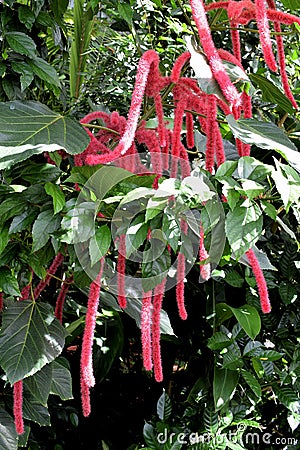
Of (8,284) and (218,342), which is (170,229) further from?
(218,342)

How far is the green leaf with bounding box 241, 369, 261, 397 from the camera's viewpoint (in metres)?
1.42

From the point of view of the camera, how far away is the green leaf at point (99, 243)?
78cm

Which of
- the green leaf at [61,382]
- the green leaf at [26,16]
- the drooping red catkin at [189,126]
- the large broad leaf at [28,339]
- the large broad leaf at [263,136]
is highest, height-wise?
the green leaf at [26,16]

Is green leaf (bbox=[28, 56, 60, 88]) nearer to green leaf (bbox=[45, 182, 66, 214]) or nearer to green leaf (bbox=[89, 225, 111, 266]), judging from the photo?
green leaf (bbox=[45, 182, 66, 214])

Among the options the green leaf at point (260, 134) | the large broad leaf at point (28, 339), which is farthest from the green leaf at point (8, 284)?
the green leaf at point (260, 134)

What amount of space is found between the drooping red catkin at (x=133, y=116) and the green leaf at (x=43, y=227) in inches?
4.9

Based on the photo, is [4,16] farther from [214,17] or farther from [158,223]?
[158,223]

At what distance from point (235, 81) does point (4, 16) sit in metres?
0.59

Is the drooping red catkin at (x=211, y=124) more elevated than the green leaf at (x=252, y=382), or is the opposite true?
the drooping red catkin at (x=211, y=124)

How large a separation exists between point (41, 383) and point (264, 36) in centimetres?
74

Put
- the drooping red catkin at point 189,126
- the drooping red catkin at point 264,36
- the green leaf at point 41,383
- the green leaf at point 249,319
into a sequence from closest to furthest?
the drooping red catkin at point 264,36
the drooping red catkin at point 189,126
the green leaf at point 41,383
the green leaf at point 249,319

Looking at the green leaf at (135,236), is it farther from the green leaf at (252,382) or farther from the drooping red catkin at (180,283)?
the green leaf at (252,382)

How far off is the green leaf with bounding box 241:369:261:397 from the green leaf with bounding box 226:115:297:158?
772mm

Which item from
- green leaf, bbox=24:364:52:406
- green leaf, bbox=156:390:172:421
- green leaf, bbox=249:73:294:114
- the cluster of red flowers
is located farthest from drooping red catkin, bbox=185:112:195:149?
green leaf, bbox=156:390:172:421
